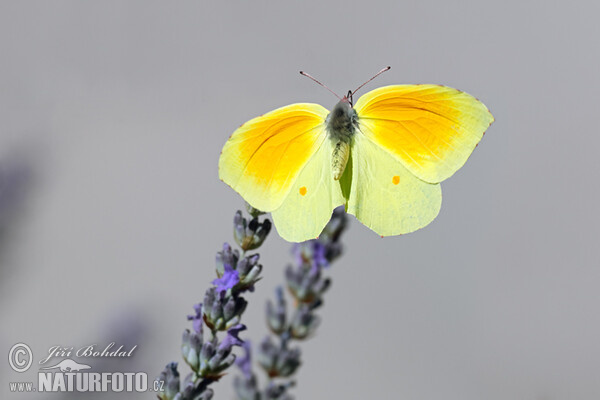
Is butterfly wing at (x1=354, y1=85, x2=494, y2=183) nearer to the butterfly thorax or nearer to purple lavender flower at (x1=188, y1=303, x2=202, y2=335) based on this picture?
the butterfly thorax

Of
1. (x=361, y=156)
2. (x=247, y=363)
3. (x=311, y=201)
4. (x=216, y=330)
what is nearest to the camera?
(x=247, y=363)

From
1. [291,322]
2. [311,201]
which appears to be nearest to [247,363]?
[291,322]

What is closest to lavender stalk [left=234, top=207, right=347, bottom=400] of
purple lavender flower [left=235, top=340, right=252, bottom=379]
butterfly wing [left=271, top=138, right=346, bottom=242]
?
purple lavender flower [left=235, top=340, right=252, bottom=379]

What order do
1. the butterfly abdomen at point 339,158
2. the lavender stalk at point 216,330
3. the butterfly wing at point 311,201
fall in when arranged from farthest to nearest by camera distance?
1. the butterfly abdomen at point 339,158
2. the butterfly wing at point 311,201
3. the lavender stalk at point 216,330

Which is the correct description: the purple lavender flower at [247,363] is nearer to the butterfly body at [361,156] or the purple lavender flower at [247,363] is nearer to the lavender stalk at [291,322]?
the lavender stalk at [291,322]

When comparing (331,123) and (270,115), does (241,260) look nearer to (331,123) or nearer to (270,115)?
(270,115)

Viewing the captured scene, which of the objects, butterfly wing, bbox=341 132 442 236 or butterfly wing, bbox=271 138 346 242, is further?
butterfly wing, bbox=341 132 442 236

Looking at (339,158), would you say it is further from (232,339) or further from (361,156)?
(232,339)

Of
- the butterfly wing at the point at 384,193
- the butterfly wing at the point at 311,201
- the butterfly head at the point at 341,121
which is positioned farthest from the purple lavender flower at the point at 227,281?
the butterfly head at the point at 341,121
